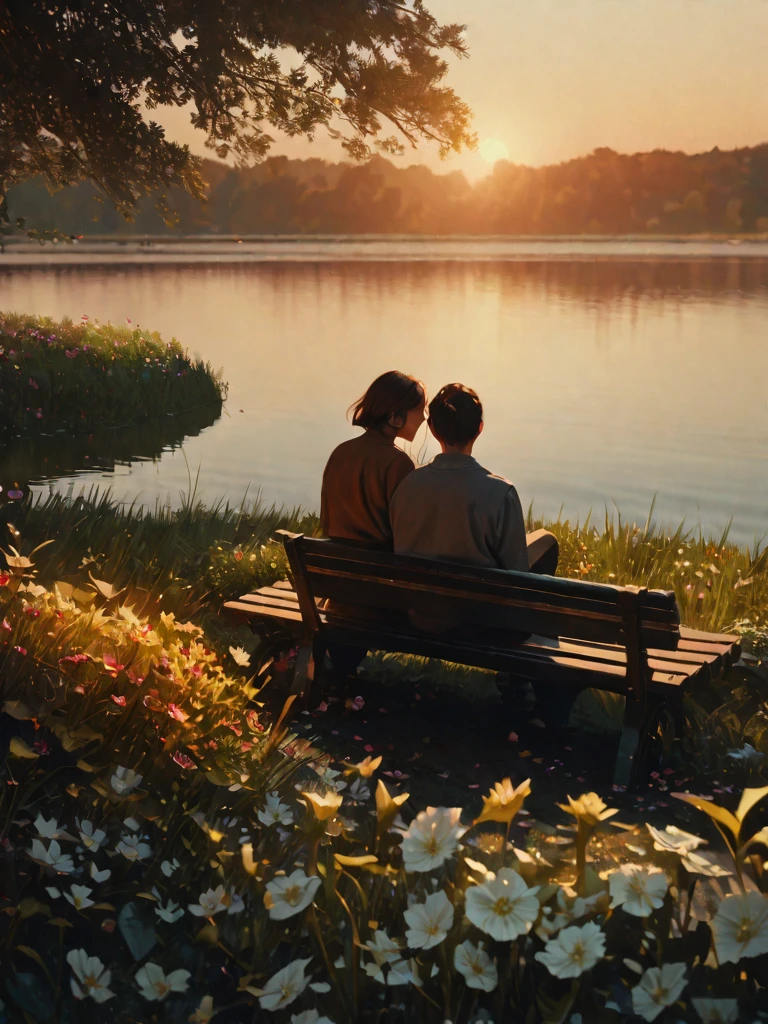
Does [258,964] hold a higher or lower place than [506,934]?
lower

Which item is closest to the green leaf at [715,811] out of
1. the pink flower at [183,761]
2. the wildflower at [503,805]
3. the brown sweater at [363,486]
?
the wildflower at [503,805]

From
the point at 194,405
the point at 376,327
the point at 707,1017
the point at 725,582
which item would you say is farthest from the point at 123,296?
the point at 707,1017

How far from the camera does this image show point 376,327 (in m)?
47.5

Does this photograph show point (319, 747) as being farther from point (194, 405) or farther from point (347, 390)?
point (347, 390)

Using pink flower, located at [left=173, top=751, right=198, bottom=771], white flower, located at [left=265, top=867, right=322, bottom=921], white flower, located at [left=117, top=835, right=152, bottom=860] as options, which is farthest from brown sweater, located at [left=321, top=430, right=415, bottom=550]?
white flower, located at [left=265, top=867, right=322, bottom=921]

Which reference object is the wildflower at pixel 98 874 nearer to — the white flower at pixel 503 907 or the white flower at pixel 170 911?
the white flower at pixel 170 911

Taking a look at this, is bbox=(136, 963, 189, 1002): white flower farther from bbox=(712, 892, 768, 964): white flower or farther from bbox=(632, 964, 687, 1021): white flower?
bbox=(712, 892, 768, 964): white flower

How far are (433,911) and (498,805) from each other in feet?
1.15

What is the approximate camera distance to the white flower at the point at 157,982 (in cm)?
280

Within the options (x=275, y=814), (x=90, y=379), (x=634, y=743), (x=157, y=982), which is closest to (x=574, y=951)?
(x=157, y=982)

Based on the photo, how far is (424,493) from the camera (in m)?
4.46

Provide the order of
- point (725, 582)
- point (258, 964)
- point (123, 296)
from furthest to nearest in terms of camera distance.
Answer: point (123, 296) < point (725, 582) < point (258, 964)

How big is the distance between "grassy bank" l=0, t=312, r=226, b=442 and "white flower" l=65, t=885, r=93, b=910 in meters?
12.1

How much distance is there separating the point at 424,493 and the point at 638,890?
2108 mm
